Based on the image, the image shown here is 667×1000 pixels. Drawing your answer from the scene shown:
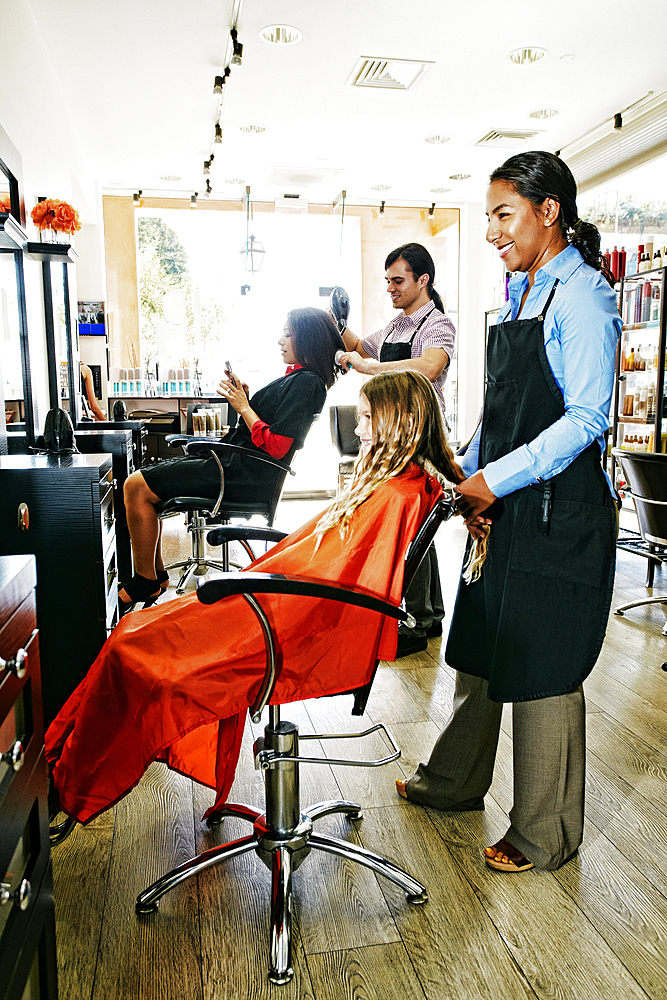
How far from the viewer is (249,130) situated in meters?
5.73

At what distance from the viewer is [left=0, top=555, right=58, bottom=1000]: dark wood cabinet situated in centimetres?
85

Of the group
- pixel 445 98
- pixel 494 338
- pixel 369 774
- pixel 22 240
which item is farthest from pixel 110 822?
pixel 445 98

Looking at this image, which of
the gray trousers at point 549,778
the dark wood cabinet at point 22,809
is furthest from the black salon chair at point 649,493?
the dark wood cabinet at point 22,809

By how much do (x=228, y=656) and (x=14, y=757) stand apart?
2.09 ft

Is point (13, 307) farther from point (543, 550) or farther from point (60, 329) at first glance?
point (543, 550)

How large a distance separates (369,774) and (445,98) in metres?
4.64

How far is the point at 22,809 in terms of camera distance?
929mm

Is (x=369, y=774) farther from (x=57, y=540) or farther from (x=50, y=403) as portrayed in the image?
(x=50, y=403)

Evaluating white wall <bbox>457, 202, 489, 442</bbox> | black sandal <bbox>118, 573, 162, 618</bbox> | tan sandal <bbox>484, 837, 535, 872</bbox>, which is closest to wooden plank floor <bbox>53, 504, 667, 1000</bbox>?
tan sandal <bbox>484, 837, 535, 872</bbox>

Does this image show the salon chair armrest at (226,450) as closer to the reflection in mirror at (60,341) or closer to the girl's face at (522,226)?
the reflection in mirror at (60,341)

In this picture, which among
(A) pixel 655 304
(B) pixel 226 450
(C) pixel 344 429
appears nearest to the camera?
(B) pixel 226 450

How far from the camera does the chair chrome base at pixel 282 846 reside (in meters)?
1.53

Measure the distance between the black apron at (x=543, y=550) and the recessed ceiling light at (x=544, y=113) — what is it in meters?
4.54

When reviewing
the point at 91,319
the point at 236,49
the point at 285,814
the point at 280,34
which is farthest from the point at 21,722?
the point at 91,319
